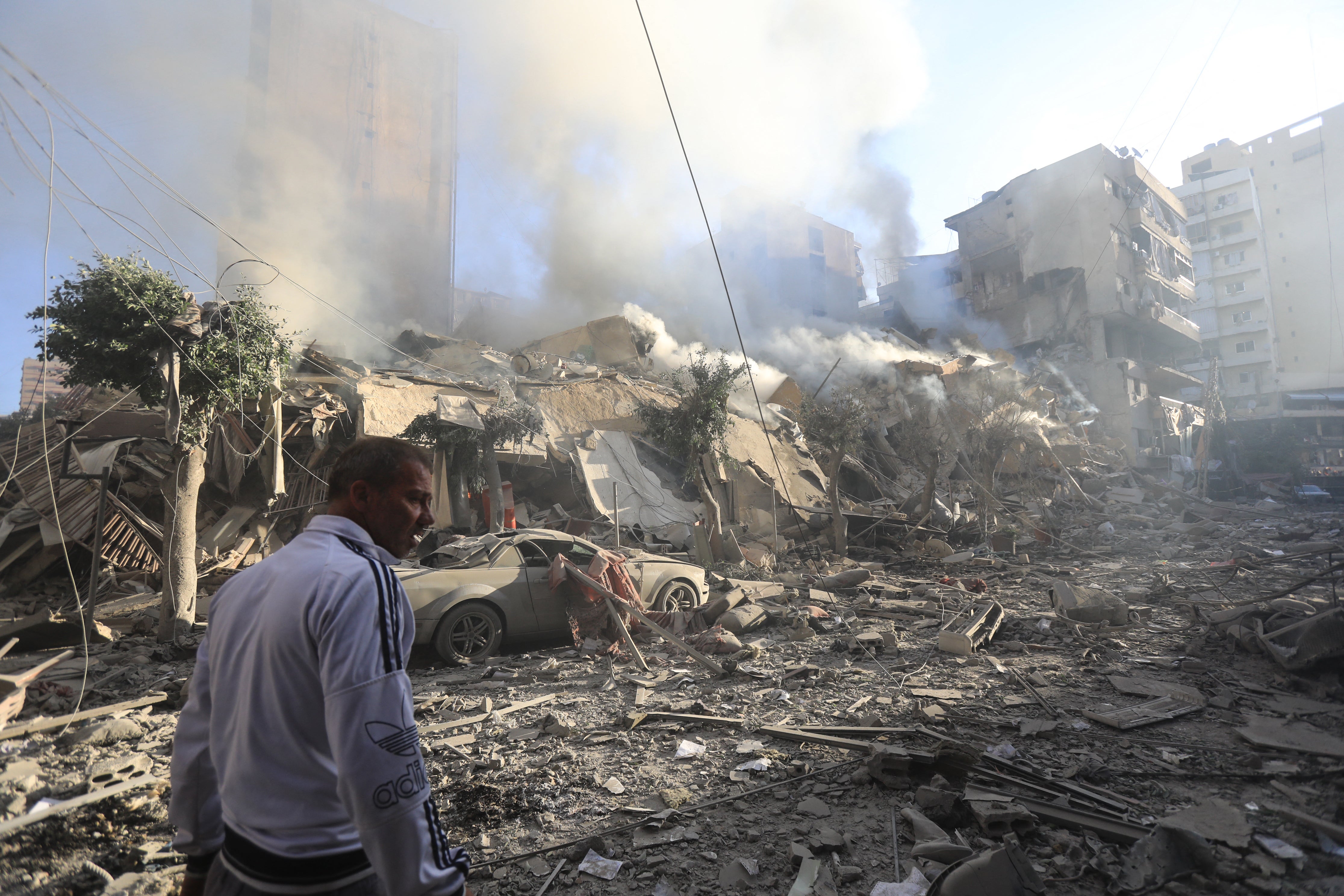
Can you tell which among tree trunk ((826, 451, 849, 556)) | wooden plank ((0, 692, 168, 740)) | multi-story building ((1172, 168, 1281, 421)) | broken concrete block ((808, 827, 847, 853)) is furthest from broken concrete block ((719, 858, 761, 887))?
multi-story building ((1172, 168, 1281, 421))

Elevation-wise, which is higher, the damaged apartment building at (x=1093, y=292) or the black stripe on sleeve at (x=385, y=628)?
the damaged apartment building at (x=1093, y=292)

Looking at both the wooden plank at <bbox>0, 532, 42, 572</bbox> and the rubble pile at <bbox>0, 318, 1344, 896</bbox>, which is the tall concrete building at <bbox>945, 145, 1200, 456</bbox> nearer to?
the rubble pile at <bbox>0, 318, 1344, 896</bbox>

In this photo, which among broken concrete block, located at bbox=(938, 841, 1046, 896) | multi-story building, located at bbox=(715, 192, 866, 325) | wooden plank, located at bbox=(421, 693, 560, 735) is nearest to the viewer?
broken concrete block, located at bbox=(938, 841, 1046, 896)

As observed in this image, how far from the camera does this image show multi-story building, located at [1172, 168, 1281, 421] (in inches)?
2138

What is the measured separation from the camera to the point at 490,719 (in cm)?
510

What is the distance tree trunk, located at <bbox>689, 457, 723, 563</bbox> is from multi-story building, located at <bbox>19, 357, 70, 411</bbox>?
10662 mm

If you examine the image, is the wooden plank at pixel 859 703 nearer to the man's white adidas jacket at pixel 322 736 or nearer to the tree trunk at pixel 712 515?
the man's white adidas jacket at pixel 322 736

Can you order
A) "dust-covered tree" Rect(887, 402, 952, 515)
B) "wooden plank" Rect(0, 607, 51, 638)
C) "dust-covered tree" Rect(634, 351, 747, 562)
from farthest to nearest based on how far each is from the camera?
1. "dust-covered tree" Rect(887, 402, 952, 515)
2. "dust-covered tree" Rect(634, 351, 747, 562)
3. "wooden plank" Rect(0, 607, 51, 638)

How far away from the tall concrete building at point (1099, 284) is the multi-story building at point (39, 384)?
146 ft

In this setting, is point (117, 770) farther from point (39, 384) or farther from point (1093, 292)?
point (1093, 292)

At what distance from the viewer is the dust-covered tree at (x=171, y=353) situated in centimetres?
777

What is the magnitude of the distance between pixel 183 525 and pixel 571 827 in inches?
300

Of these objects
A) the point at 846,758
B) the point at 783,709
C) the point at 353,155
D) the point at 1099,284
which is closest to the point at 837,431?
the point at 783,709

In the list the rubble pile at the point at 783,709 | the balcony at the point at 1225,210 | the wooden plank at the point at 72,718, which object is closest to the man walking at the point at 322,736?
the rubble pile at the point at 783,709
